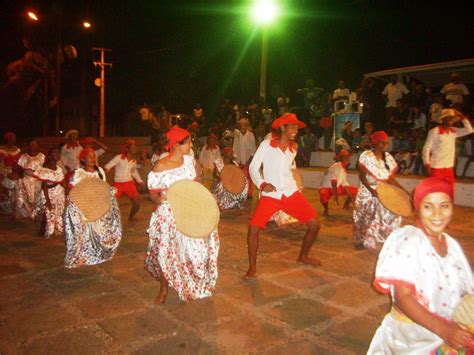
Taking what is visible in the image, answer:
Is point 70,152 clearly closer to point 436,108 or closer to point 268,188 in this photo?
point 268,188

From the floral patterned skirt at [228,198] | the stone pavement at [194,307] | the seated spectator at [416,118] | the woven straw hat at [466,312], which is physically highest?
the seated spectator at [416,118]

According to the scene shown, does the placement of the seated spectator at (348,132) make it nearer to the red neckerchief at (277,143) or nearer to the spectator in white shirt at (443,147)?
the spectator in white shirt at (443,147)

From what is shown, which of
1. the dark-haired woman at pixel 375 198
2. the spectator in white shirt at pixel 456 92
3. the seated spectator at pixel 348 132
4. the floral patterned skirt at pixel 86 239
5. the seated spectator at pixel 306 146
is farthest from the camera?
the seated spectator at pixel 306 146

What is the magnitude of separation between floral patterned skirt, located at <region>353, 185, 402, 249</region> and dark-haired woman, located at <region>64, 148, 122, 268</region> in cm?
354

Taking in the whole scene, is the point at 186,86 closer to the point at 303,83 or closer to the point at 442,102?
the point at 303,83

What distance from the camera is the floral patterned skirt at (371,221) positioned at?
21.5 ft

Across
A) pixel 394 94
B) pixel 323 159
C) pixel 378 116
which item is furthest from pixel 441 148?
pixel 378 116

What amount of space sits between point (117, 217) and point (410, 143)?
9811 mm

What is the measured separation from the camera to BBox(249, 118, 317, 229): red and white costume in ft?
17.9

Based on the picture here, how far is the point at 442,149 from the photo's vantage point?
26.5 ft

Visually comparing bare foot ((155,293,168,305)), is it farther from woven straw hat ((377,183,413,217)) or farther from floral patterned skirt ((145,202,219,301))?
woven straw hat ((377,183,413,217))

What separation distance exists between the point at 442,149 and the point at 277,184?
4.13 metres

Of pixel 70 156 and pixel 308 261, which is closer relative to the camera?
pixel 308 261

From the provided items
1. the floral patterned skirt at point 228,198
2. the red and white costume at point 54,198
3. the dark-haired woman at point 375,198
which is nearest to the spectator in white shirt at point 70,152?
the red and white costume at point 54,198
